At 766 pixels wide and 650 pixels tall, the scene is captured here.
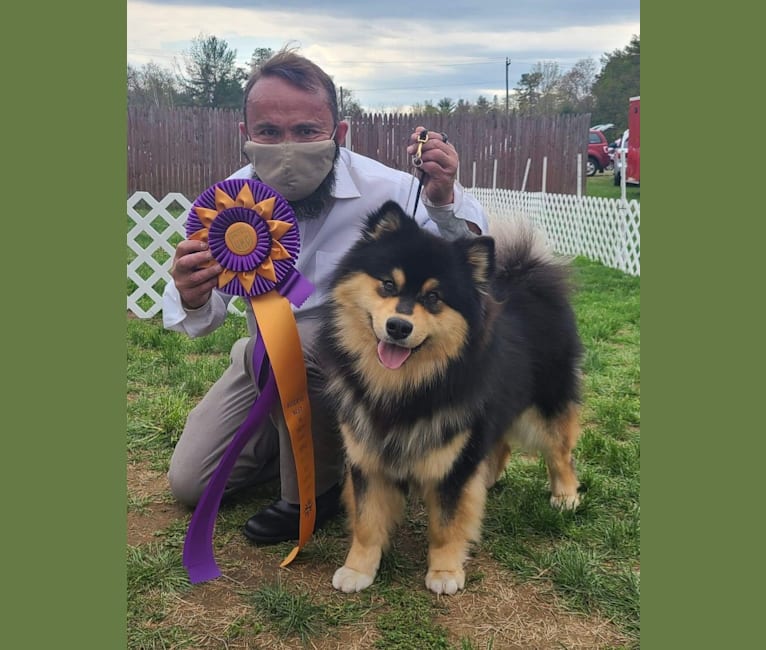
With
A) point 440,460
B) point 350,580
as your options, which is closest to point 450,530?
point 440,460

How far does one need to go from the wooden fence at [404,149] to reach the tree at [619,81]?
17.7 feet

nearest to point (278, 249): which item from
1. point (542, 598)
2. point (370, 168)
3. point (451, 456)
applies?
point (370, 168)

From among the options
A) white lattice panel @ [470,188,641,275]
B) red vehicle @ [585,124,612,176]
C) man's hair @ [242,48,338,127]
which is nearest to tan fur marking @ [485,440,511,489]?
man's hair @ [242,48,338,127]

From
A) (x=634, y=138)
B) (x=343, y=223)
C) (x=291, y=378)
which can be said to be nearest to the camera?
(x=291, y=378)

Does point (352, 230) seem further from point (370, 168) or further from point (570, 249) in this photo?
point (570, 249)

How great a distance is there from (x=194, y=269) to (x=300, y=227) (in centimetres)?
60

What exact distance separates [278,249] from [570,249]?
8312mm

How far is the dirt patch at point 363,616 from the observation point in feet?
6.76

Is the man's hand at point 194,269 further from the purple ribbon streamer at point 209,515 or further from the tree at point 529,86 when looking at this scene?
the tree at point 529,86

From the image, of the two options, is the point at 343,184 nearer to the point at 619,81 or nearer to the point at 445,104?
the point at 445,104

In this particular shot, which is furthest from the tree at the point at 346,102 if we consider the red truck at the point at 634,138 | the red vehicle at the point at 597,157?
the red vehicle at the point at 597,157

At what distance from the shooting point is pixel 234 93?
229cm

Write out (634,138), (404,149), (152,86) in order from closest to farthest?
(152,86) → (634,138) → (404,149)

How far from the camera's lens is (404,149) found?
25.0ft
